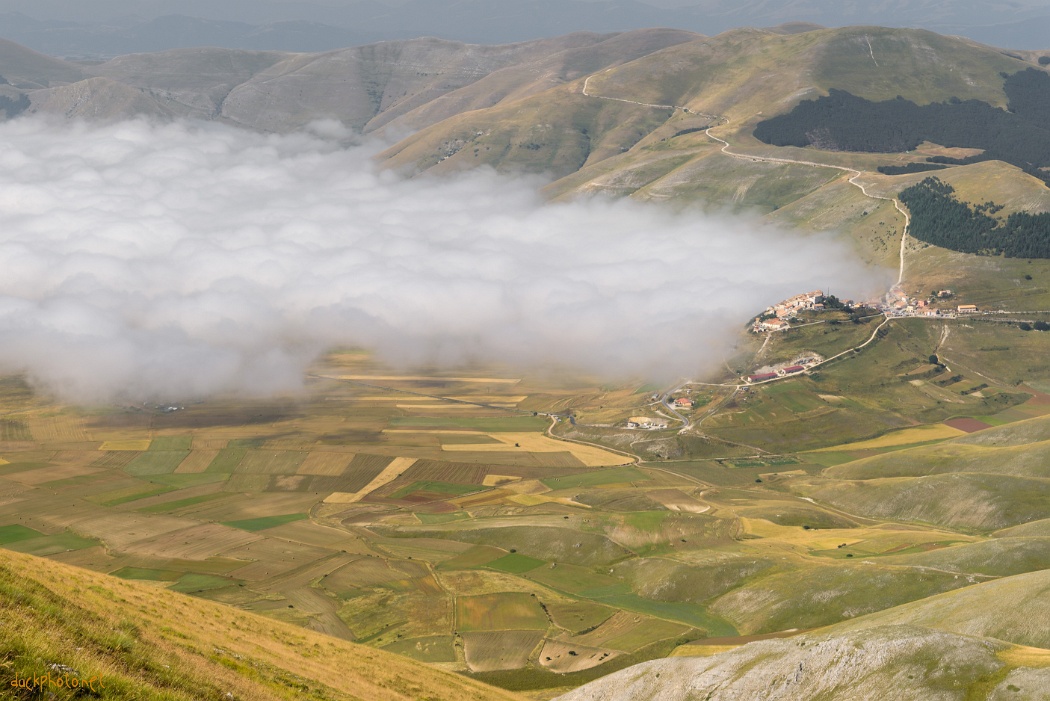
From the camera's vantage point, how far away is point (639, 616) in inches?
6806

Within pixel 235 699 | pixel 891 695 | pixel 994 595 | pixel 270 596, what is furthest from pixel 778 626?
pixel 235 699

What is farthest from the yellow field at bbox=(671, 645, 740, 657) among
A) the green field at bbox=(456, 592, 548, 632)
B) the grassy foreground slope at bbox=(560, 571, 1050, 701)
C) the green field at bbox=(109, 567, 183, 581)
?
the green field at bbox=(109, 567, 183, 581)

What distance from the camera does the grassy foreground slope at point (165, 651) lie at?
39.4 metres

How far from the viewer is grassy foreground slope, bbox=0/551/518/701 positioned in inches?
1551

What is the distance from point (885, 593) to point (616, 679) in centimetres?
7112

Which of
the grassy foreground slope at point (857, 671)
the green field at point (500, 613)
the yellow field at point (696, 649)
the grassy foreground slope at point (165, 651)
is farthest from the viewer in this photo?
the green field at point (500, 613)

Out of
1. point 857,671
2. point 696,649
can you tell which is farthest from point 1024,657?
point 696,649

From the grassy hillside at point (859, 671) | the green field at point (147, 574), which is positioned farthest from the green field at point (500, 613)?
the grassy hillside at point (859, 671)

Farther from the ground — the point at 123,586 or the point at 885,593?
the point at 123,586

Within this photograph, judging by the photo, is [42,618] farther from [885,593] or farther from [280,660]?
[885,593]

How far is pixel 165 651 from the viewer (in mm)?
54625

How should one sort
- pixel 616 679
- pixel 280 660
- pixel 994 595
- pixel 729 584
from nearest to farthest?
1. pixel 280 660
2. pixel 616 679
3. pixel 994 595
4. pixel 729 584

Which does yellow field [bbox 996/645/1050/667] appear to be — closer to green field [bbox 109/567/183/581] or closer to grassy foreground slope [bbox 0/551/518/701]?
grassy foreground slope [bbox 0/551/518/701]

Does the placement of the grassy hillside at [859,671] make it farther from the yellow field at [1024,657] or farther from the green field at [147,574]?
the green field at [147,574]
